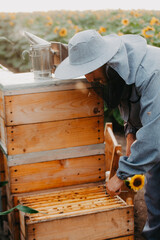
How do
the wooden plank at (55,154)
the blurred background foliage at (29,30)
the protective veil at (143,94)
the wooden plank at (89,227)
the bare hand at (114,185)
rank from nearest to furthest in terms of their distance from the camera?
the protective veil at (143,94) → the wooden plank at (89,227) → the bare hand at (114,185) → the wooden plank at (55,154) → the blurred background foliage at (29,30)

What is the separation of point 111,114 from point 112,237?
3.58m

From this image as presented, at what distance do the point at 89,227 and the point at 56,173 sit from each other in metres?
0.48

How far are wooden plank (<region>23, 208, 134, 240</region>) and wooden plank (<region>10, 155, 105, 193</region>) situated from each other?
41 centimetres

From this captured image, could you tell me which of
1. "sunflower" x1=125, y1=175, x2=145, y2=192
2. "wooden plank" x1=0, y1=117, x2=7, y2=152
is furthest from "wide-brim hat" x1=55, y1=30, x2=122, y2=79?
"sunflower" x1=125, y1=175, x2=145, y2=192

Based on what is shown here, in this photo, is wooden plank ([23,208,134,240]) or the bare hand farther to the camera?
the bare hand

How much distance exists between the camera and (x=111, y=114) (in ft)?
19.1

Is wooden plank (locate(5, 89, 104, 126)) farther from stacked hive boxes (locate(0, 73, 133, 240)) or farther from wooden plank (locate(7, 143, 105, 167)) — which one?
wooden plank (locate(7, 143, 105, 167))

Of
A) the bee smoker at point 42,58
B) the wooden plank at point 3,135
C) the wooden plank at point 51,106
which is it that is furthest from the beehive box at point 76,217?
the bee smoker at point 42,58

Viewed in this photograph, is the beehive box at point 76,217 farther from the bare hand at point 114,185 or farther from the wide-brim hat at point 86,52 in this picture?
the wide-brim hat at point 86,52

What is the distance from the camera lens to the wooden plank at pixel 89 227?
2.19 metres

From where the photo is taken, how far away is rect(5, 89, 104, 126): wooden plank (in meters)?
2.34

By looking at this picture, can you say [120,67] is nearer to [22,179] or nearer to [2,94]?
[2,94]

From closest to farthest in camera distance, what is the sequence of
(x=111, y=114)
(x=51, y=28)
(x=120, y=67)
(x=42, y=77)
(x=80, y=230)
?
(x=120, y=67) < (x=80, y=230) < (x=42, y=77) < (x=111, y=114) < (x=51, y=28)

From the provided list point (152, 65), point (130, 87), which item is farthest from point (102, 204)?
point (152, 65)
